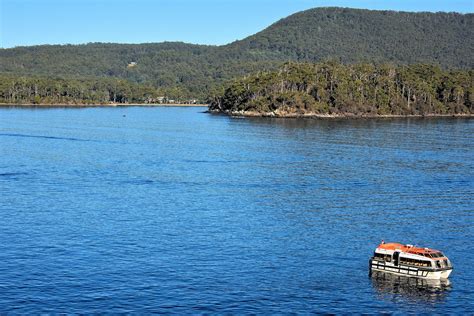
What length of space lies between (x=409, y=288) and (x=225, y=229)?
22.3 meters

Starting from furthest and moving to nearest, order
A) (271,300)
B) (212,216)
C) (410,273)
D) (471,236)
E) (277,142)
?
(277,142) → (212,216) → (471,236) → (410,273) → (271,300)

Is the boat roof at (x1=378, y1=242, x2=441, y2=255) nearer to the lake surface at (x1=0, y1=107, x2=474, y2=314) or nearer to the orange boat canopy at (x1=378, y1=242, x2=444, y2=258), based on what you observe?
the orange boat canopy at (x1=378, y1=242, x2=444, y2=258)

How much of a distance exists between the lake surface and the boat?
44.5 inches

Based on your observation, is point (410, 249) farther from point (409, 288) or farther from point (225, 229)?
point (225, 229)

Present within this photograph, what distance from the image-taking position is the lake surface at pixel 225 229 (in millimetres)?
49031

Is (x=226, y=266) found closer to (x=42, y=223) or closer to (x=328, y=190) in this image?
(x=42, y=223)

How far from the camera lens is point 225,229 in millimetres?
68625

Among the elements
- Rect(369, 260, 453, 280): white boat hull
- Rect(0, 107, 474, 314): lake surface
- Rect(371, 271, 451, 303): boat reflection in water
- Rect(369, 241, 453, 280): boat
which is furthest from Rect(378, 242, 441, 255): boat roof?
Rect(0, 107, 474, 314): lake surface

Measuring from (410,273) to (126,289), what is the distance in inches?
954

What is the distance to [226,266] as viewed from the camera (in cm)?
5603

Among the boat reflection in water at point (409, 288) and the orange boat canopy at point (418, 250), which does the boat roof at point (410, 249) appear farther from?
the boat reflection in water at point (409, 288)

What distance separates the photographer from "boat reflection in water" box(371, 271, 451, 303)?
50.3 m

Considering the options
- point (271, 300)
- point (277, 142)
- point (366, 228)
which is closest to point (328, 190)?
point (366, 228)

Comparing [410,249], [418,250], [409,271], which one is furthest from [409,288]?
[410,249]
